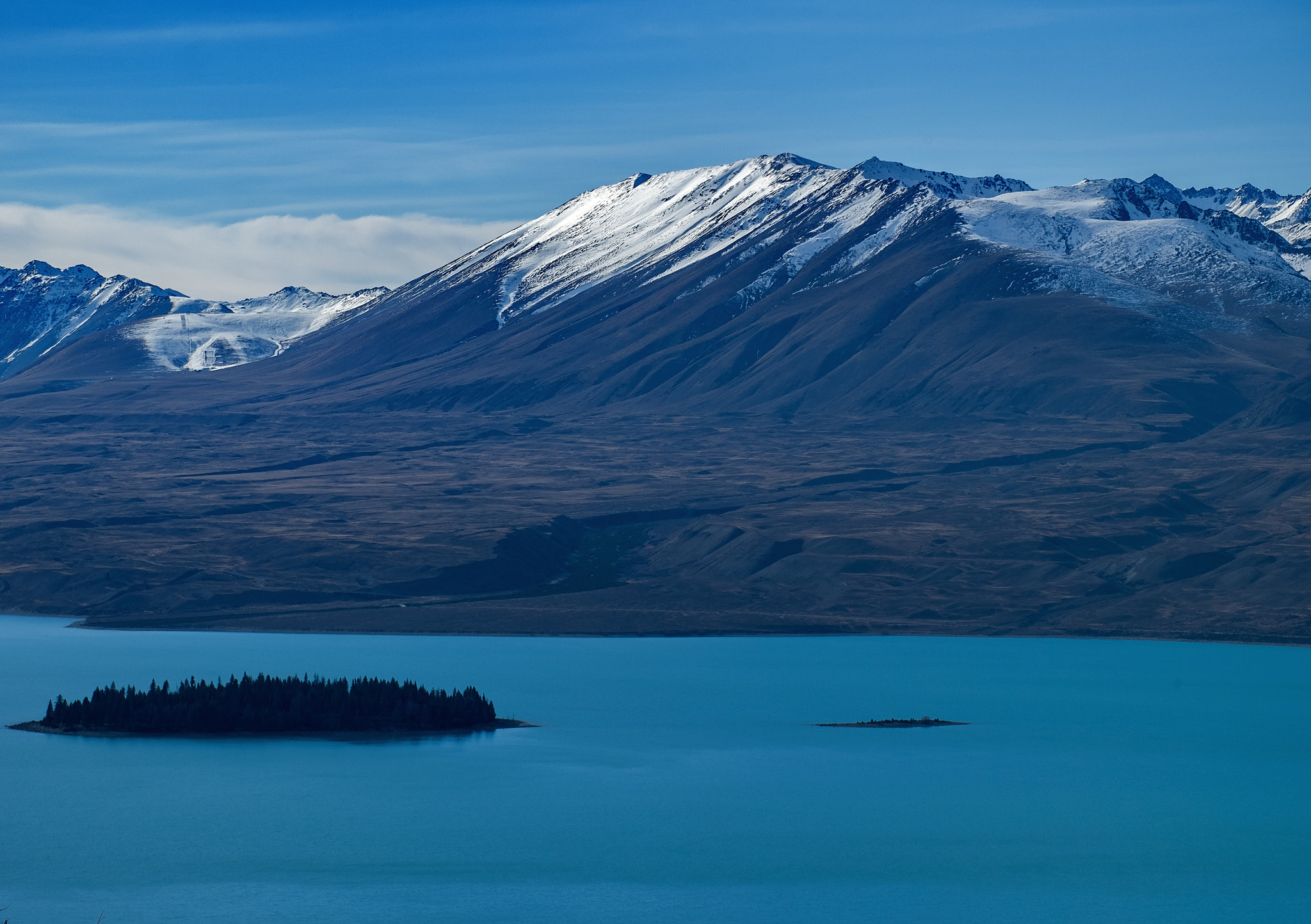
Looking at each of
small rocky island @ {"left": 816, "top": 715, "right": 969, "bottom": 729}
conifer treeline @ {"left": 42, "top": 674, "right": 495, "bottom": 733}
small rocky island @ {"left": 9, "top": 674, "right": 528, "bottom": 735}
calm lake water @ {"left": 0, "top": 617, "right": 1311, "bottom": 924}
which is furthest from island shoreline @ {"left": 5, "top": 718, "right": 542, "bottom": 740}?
small rocky island @ {"left": 816, "top": 715, "right": 969, "bottom": 729}

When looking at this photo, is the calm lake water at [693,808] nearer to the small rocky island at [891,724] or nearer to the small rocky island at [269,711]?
the small rocky island at [891,724]

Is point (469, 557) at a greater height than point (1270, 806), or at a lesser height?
greater

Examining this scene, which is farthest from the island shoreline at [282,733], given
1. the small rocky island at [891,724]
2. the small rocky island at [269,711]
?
the small rocky island at [891,724]

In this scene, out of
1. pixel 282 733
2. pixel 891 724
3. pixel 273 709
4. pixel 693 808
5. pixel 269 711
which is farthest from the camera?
pixel 891 724

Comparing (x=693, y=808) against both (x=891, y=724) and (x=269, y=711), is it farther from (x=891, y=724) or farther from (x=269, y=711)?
(x=269, y=711)

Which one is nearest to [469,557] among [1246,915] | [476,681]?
[476,681]

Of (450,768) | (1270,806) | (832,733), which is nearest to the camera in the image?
(1270,806)

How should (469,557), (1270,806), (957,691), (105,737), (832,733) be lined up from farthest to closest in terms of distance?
(469,557), (957,691), (832,733), (105,737), (1270,806)

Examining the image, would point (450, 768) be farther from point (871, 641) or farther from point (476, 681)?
point (871, 641)

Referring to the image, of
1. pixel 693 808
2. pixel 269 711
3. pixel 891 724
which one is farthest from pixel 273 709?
pixel 891 724
